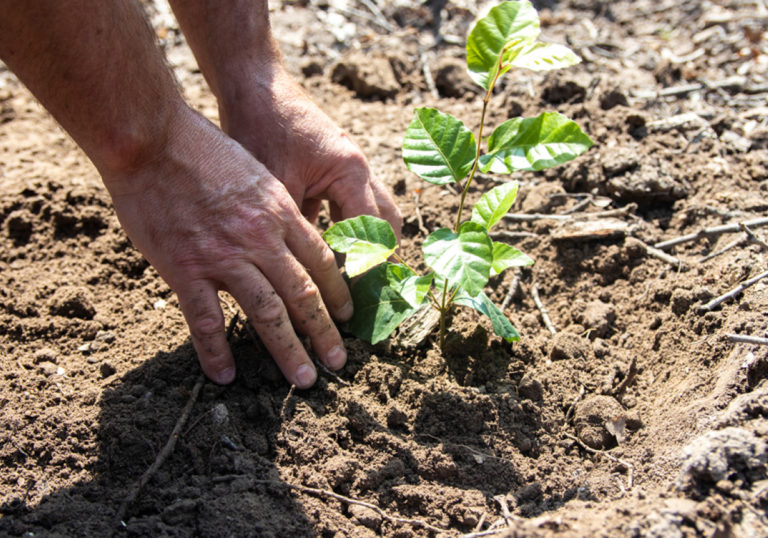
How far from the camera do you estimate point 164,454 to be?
179 centimetres

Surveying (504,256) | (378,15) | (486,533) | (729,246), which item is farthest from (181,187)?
(378,15)

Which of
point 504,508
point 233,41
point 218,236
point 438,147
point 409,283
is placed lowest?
point 504,508

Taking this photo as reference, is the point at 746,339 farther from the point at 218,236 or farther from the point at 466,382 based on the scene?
the point at 218,236

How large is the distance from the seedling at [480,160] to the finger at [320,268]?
0.16 m

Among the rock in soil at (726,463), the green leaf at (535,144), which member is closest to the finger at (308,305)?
the green leaf at (535,144)

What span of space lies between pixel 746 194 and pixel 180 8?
7.90ft

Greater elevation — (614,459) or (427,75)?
(427,75)

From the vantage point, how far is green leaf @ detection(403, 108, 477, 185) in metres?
1.85

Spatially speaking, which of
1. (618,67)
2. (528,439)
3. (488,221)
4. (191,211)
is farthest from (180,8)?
(618,67)

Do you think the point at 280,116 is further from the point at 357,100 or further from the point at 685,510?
the point at 685,510

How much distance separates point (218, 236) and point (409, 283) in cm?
59

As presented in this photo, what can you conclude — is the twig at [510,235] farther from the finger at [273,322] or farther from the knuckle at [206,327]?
the knuckle at [206,327]

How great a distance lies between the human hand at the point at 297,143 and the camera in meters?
2.21

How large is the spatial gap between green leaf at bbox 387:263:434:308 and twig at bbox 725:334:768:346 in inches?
37.3
